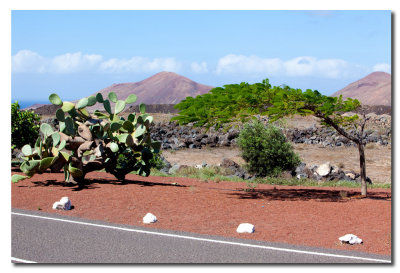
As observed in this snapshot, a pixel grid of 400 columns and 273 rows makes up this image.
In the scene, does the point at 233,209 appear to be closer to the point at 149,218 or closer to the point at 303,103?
the point at 149,218

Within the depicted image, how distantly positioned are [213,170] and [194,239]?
1437 centimetres

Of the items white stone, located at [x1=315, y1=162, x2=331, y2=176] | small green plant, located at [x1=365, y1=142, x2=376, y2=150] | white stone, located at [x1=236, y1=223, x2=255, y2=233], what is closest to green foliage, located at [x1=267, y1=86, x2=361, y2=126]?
white stone, located at [x1=236, y1=223, x2=255, y2=233]

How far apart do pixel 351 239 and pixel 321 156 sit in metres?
30.7

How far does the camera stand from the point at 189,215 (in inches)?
450

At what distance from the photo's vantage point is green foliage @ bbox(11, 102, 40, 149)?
20.4m

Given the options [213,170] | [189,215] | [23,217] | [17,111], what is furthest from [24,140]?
[189,215]

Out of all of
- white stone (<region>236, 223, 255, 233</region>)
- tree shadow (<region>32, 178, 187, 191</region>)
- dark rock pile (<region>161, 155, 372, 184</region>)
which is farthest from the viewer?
dark rock pile (<region>161, 155, 372, 184</region>)

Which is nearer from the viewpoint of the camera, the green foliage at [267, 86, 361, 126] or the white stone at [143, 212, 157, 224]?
the white stone at [143, 212, 157, 224]

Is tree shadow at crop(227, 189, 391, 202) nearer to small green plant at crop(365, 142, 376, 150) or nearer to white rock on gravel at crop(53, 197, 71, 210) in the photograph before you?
white rock on gravel at crop(53, 197, 71, 210)

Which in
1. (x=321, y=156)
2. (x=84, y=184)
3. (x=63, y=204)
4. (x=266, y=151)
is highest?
(x=266, y=151)

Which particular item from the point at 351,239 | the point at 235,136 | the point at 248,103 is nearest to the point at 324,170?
the point at 248,103

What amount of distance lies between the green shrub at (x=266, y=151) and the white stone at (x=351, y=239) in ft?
40.8

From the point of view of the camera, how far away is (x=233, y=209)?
39.5ft

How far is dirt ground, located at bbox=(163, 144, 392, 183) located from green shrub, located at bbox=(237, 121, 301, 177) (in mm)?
8587
